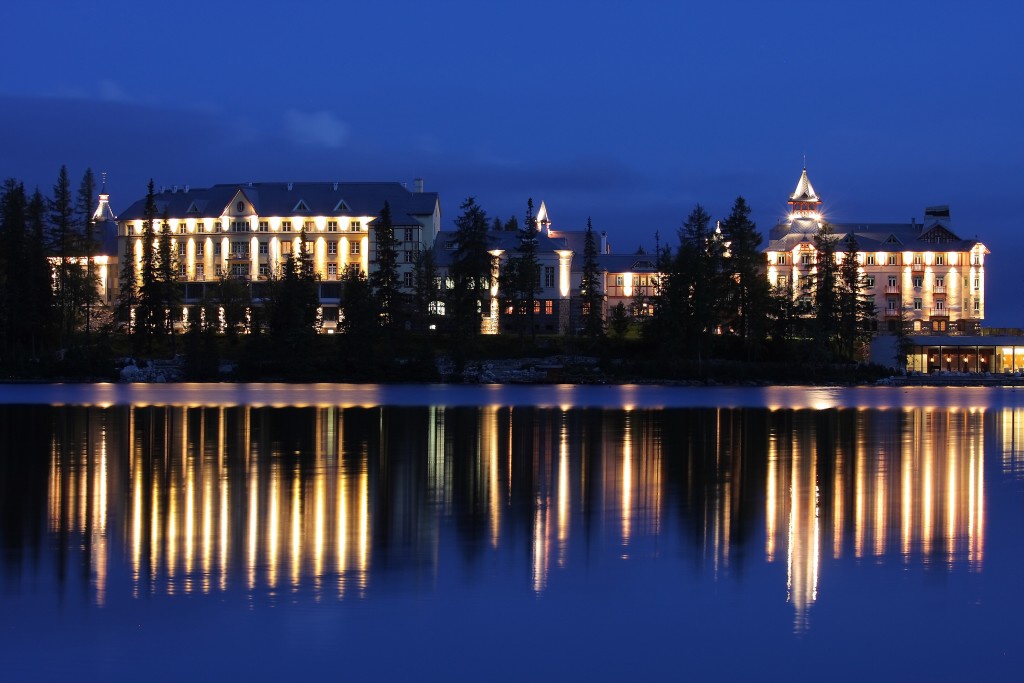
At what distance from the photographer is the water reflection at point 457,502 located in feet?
49.5

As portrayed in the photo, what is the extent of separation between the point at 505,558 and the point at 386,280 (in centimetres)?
7459

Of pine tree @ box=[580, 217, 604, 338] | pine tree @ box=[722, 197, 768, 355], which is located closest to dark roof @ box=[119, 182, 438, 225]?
pine tree @ box=[580, 217, 604, 338]

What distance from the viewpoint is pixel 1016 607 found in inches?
531

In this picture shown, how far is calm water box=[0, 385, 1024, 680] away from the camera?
11.4 meters

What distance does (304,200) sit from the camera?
107m

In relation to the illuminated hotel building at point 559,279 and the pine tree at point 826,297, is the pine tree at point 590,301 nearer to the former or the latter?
the illuminated hotel building at point 559,279

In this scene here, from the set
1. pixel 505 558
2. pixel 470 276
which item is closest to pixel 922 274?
pixel 470 276

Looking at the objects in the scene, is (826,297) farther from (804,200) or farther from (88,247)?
(88,247)

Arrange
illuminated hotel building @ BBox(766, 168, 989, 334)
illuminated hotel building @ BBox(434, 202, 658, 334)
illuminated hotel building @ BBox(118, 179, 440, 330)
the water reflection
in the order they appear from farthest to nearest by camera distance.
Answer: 1. illuminated hotel building @ BBox(766, 168, 989, 334)
2. illuminated hotel building @ BBox(118, 179, 440, 330)
3. illuminated hotel building @ BBox(434, 202, 658, 334)
4. the water reflection

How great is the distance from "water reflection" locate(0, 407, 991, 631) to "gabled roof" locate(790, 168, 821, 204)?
9540cm

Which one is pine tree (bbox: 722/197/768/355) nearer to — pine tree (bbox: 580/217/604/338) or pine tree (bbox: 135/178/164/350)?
pine tree (bbox: 580/217/604/338)

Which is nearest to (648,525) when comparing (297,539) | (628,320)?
(297,539)

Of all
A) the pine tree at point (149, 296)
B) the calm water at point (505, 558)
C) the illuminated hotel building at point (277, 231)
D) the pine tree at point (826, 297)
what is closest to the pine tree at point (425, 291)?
the illuminated hotel building at point (277, 231)

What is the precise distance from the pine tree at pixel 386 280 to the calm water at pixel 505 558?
54.6 m
